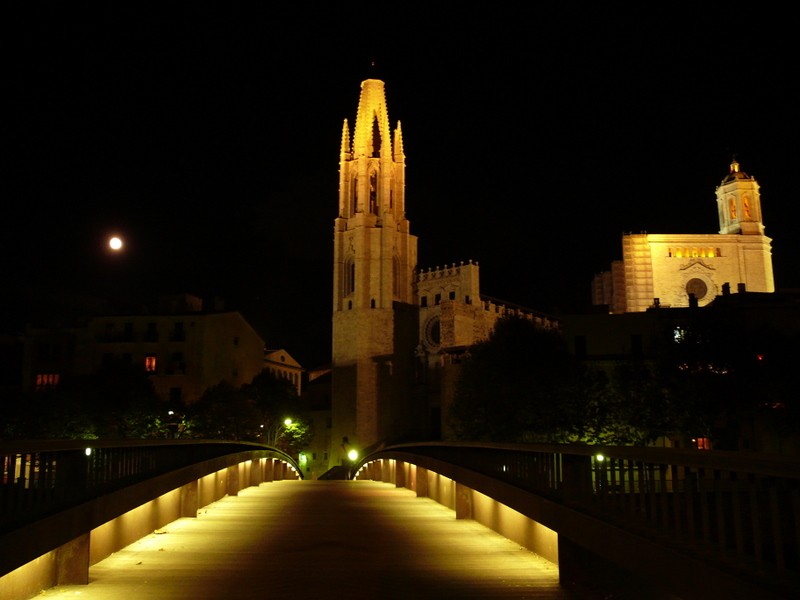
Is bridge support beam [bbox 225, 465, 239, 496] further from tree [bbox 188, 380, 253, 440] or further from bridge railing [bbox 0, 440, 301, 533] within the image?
tree [bbox 188, 380, 253, 440]

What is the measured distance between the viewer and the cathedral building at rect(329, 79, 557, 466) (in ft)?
283

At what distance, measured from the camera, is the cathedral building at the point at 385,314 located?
86125 mm

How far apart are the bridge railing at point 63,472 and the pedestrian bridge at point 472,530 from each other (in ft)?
0.08

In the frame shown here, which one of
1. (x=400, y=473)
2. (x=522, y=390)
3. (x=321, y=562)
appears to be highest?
(x=522, y=390)

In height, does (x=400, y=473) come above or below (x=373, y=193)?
below

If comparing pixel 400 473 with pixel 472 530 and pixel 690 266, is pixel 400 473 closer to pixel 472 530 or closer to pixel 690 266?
pixel 472 530

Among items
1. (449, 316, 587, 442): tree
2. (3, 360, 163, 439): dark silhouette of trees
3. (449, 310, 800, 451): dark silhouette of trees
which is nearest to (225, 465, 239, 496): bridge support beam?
(449, 310, 800, 451): dark silhouette of trees

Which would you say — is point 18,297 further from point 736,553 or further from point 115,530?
point 736,553

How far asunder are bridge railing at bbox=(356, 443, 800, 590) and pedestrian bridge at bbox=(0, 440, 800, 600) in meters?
0.02

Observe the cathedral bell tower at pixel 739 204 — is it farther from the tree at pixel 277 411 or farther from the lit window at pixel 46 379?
the lit window at pixel 46 379

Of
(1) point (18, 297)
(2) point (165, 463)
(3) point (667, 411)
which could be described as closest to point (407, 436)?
(1) point (18, 297)

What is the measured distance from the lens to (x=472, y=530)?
13812mm

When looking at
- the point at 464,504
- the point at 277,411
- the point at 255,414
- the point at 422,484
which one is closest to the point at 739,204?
the point at 277,411

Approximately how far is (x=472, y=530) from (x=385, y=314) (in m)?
76.8
